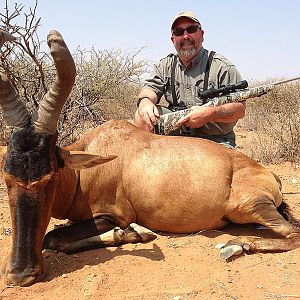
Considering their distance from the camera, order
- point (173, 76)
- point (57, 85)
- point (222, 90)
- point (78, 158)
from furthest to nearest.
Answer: point (173, 76), point (222, 90), point (78, 158), point (57, 85)

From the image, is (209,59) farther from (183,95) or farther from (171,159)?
(171,159)

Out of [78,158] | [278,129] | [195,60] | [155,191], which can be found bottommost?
[278,129]

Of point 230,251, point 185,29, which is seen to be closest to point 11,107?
point 230,251

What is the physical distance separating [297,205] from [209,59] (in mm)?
2704

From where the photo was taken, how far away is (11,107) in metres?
4.41

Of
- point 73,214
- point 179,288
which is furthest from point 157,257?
point 73,214

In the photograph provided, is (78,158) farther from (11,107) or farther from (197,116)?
(197,116)

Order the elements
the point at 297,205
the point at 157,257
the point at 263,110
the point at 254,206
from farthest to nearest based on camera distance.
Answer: the point at 263,110 < the point at 297,205 < the point at 254,206 < the point at 157,257

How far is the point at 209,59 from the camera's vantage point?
766 centimetres

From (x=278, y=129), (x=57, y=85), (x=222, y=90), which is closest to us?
(x=57, y=85)

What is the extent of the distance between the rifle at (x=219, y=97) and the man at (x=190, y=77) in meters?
0.24

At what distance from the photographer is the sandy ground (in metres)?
4.01

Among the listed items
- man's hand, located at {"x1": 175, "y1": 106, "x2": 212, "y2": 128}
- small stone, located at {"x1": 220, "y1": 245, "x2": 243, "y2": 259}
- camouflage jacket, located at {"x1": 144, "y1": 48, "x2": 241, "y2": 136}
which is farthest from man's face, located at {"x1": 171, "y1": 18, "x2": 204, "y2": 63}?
small stone, located at {"x1": 220, "y1": 245, "x2": 243, "y2": 259}

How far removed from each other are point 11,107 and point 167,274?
2.14 m
